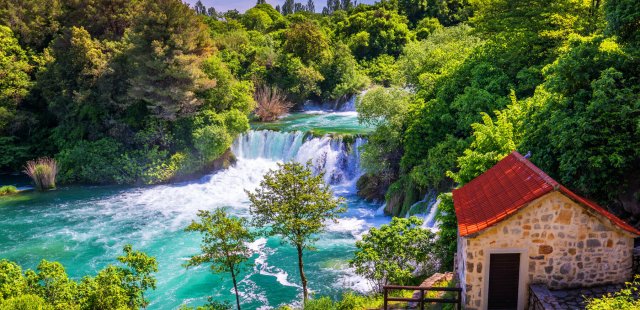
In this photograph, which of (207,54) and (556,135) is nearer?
(556,135)

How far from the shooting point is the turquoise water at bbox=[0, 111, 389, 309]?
62.3 feet

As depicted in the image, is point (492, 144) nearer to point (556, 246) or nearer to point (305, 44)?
point (556, 246)

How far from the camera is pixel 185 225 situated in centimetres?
2522

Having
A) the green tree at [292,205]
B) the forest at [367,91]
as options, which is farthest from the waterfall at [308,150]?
the green tree at [292,205]

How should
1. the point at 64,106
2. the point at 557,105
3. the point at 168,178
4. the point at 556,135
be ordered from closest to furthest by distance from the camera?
the point at 556,135
the point at 557,105
the point at 168,178
the point at 64,106

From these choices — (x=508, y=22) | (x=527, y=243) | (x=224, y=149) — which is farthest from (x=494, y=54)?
(x=224, y=149)

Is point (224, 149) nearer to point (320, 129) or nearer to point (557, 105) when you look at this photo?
point (320, 129)

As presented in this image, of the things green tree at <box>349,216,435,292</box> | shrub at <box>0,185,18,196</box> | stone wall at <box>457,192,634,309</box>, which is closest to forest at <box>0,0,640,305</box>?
green tree at <box>349,216,435,292</box>

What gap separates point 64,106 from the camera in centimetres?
3606

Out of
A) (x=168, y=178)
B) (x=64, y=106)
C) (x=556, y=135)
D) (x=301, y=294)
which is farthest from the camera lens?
(x=64, y=106)

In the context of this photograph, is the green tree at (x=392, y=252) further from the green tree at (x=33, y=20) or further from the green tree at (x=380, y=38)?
the green tree at (x=380, y=38)

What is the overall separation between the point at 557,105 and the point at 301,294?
11.1 m

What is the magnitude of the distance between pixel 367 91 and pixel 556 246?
21874mm

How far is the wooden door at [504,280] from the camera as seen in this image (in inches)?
422
